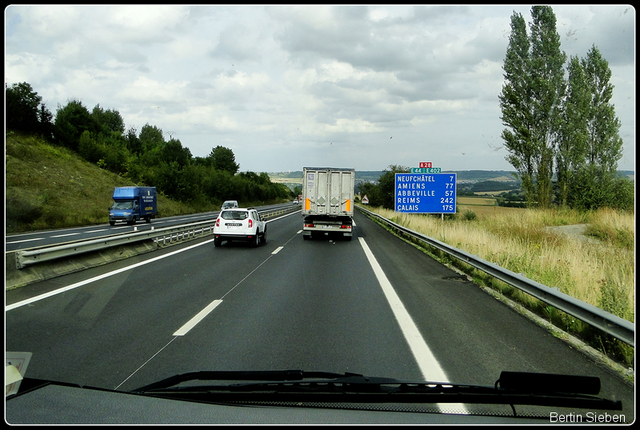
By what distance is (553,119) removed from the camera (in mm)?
30719

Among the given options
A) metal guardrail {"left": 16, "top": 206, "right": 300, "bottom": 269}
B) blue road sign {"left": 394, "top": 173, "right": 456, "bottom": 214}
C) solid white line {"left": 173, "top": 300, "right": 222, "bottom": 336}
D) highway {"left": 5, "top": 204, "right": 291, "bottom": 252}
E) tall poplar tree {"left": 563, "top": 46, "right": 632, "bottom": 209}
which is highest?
tall poplar tree {"left": 563, "top": 46, "right": 632, "bottom": 209}

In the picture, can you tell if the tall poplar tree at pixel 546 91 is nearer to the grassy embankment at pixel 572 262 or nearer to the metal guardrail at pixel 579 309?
the grassy embankment at pixel 572 262

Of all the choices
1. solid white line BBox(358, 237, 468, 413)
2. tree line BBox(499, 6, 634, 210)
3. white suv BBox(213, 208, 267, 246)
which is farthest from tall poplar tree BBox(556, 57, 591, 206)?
solid white line BBox(358, 237, 468, 413)

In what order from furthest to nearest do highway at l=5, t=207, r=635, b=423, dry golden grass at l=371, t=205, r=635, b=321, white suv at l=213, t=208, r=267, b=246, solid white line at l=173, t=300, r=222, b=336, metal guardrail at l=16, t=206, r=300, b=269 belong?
white suv at l=213, t=208, r=267, b=246, metal guardrail at l=16, t=206, r=300, b=269, dry golden grass at l=371, t=205, r=635, b=321, solid white line at l=173, t=300, r=222, b=336, highway at l=5, t=207, r=635, b=423

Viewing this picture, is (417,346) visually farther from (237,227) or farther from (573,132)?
(573,132)

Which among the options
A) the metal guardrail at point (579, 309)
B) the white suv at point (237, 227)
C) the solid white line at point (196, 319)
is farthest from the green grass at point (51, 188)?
the metal guardrail at point (579, 309)

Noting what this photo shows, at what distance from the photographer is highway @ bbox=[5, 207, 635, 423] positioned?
4.88 m

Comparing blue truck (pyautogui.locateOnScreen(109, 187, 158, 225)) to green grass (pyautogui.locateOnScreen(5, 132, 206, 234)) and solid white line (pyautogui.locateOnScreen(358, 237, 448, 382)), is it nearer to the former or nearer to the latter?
green grass (pyautogui.locateOnScreen(5, 132, 206, 234))

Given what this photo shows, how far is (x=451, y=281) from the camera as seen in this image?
36.5 ft

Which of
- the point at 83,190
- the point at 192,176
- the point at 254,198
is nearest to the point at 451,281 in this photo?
the point at 83,190

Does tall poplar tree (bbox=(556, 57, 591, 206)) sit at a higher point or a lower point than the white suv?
higher

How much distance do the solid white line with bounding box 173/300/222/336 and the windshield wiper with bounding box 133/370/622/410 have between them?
9.70 ft

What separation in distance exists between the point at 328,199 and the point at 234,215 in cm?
645

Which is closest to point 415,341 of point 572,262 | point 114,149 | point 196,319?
point 196,319
